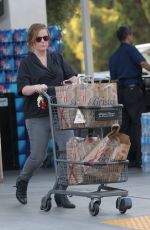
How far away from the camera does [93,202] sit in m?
7.68

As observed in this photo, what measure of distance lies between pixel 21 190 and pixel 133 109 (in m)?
3.57

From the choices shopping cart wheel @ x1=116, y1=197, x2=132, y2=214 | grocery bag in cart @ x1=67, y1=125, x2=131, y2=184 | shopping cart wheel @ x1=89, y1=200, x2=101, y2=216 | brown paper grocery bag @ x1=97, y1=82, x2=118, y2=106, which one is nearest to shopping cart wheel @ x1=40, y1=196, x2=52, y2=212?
grocery bag in cart @ x1=67, y1=125, x2=131, y2=184

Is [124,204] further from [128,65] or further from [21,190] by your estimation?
[128,65]

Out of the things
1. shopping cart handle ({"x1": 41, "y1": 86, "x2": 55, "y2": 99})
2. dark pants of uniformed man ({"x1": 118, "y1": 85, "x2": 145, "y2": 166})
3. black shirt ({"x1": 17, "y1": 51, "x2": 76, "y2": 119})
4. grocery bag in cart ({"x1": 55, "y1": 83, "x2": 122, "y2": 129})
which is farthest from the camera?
dark pants of uniformed man ({"x1": 118, "y1": 85, "x2": 145, "y2": 166})

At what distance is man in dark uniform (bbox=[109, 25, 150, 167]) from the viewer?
37.9 ft

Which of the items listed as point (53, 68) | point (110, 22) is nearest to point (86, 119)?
point (53, 68)

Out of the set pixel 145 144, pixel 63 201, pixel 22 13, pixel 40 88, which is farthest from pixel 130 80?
pixel 40 88

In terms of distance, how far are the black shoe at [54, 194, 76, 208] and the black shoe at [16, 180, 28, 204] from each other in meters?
0.37

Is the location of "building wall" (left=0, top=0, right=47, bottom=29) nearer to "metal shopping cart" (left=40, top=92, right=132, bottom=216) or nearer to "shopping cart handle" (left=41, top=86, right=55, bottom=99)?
"shopping cart handle" (left=41, top=86, right=55, bottom=99)

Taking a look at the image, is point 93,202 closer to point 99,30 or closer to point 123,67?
point 123,67

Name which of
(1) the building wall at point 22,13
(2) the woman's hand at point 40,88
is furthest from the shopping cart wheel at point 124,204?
(1) the building wall at point 22,13

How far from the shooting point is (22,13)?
12.5 metres

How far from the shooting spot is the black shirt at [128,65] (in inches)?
456

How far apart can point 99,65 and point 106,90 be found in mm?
37703
